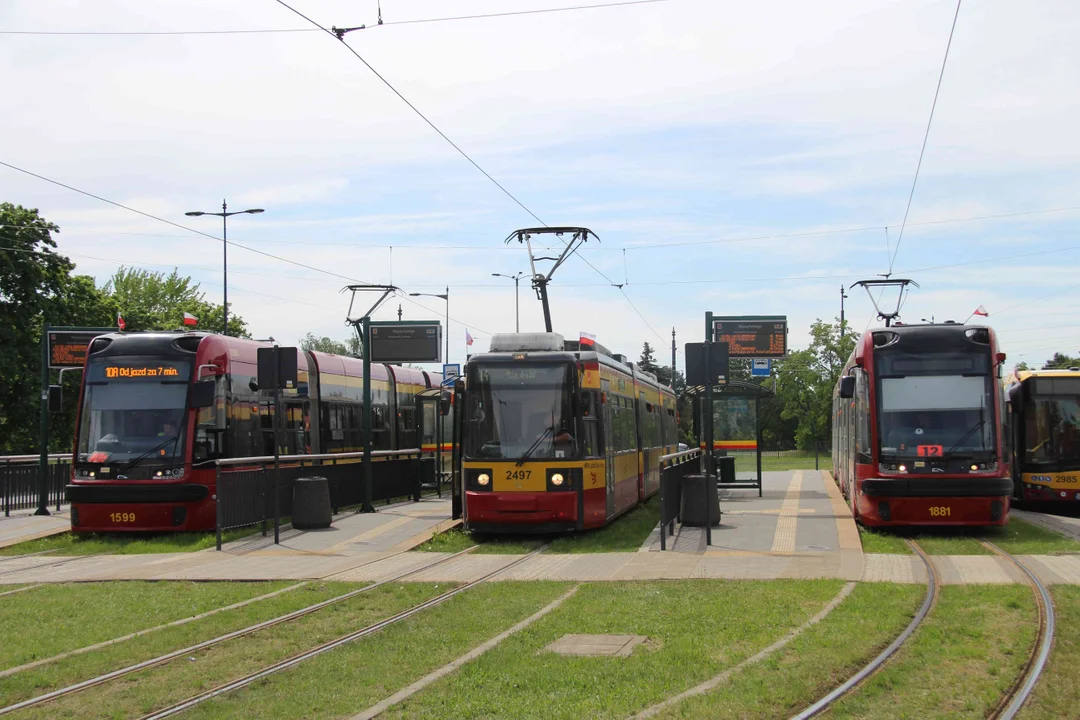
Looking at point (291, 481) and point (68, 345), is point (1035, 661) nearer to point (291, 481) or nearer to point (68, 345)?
point (291, 481)

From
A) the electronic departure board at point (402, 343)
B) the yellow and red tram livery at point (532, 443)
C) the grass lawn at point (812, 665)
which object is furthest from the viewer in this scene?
the electronic departure board at point (402, 343)

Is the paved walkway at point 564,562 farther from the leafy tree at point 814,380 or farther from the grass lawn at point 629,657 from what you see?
the leafy tree at point 814,380

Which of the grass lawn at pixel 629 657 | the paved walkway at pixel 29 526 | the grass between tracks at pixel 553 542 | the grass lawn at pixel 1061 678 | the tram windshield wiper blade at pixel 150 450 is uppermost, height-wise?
the tram windshield wiper blade at pixel 150 450

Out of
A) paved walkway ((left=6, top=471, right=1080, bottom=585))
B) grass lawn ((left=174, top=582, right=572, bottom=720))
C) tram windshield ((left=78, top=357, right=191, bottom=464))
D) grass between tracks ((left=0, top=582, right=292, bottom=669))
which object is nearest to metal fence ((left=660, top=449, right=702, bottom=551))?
paved walkway ((left=6, top=471, right=1080, bottom=585))

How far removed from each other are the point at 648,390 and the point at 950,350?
963 centimetres

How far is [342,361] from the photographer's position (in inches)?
1070

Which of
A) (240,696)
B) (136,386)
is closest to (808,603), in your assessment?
(240,696)

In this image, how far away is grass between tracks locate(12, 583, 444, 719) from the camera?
7535 mm

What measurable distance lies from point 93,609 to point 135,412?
296 inches

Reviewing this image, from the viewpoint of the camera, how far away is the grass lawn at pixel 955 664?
7.20 m

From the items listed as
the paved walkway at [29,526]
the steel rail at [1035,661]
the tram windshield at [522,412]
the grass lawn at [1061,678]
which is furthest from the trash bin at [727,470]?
the grass lawn at [1061,678]

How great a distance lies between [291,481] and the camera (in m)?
20.7

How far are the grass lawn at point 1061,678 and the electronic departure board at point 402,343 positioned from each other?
61.6 feet

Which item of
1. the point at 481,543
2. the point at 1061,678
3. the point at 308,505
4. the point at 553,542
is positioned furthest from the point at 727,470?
the point at 1061,678
